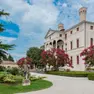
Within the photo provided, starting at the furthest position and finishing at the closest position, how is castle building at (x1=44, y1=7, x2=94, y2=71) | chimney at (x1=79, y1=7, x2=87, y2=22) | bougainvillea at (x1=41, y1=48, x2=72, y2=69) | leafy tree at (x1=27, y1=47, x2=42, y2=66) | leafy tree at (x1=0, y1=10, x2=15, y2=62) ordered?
leafy tree at (x1=27, y1=47, x2=42, y2=66) → chimney at (x1=79, y1=7, x2=87, y2=22) → castle building at (x1=44, y1=7, x2=94, y2=71) → bougainvillea at (x1=41, y1=48, x2=72, y2=69) → leafy tree at (x1=0, y1=10, x2=15, y2=62)

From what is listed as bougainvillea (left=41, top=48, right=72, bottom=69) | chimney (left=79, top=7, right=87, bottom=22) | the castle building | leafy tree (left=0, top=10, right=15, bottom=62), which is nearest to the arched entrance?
the castle building

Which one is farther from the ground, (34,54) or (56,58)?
(34,54)

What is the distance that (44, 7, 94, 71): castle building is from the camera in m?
46.6

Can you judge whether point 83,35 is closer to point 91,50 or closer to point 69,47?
point 69,47

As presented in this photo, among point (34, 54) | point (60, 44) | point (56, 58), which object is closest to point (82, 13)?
point (60, 44)

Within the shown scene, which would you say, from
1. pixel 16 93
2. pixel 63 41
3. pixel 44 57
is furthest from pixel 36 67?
pixel 16 93

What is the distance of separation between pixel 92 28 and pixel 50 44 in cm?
1704

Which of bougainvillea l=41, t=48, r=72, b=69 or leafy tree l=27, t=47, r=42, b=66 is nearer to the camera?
bougainvillea l=41, t=48, r=72, b=69

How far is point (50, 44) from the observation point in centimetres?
6162

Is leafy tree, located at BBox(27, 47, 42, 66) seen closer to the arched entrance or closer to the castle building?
the castle building

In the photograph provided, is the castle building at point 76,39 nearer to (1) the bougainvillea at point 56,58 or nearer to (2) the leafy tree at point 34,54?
(1) the bougainvillea at point 56,58

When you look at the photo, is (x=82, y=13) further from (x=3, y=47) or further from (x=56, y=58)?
(x=3, y=47)

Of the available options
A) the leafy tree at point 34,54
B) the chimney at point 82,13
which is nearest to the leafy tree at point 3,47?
the chimney at point 82,13

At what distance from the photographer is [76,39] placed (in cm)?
4997
